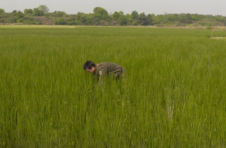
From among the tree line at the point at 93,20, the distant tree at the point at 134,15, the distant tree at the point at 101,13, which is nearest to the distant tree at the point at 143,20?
the tree line at the point at 93,20

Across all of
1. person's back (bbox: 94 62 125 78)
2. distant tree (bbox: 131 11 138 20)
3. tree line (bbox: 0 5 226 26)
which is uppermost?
distant tree (bbox: 131 11 138 20)

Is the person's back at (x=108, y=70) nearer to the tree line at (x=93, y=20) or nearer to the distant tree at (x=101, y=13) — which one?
the tree line at (x=93, y=20)

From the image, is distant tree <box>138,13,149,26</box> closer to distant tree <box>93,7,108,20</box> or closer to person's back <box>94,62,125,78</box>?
distant tree <box>93,7,108,20</box>

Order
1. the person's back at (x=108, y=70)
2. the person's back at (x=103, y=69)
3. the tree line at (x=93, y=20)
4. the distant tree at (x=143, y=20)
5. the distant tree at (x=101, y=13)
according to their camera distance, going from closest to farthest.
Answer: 1. the person's back at (x=103, y=69)
2. the person's back at (x=108, y=70)
3. the tree line at (x=93, y=20)
4. the distant tree at (x=143, y=20)
5. the distant tree at (x=101, y=13)

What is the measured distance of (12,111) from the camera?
6.00 feet

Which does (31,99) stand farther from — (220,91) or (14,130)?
(220,91)

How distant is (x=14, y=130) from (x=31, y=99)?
519mm

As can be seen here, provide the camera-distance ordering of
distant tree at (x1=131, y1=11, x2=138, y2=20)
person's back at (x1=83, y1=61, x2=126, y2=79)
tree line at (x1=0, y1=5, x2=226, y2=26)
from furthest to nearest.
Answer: distant tree at (x1=131, y1=11, x2=138, y2=20) → tree line at (x1=0, y1=5, x2=226, y2=26) → person's back at (x1=83, y1=61, x2=126, y2=79)

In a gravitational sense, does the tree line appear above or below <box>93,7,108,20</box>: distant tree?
below

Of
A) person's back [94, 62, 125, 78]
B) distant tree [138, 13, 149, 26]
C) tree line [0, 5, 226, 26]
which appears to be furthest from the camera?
distant tree [138, 13, 149, 26]

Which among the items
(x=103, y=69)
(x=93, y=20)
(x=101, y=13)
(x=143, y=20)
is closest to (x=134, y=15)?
(x=143, y=20)

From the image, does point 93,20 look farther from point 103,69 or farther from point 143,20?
point 103,69

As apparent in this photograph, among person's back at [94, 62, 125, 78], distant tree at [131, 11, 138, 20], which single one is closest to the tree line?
distant tree at [131, 11, 138, 20]

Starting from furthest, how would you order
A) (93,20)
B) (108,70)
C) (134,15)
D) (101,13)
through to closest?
(101,13), (134,15), (93,20), (108,70)
